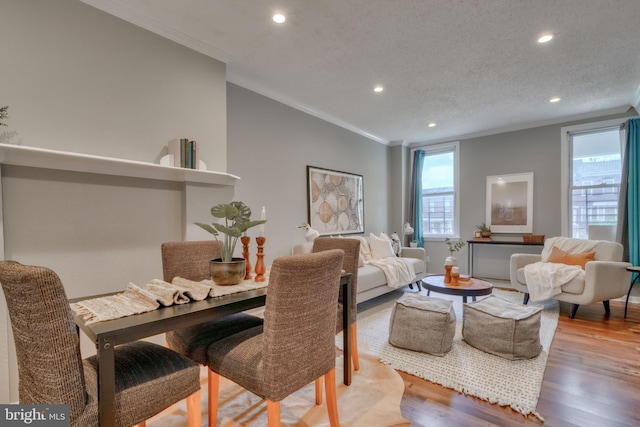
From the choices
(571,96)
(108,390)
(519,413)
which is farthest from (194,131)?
(571,96)

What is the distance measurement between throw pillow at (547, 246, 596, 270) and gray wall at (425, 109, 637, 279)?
3.31 feet

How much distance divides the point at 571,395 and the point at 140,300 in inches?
101

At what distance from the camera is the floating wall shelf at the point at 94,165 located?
64.5 inches

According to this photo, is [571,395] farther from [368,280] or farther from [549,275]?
[368,280]

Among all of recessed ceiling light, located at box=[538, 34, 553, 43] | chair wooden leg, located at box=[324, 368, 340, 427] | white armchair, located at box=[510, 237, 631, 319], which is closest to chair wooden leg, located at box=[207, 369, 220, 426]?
chair wooden leg, located at box=[324, 368, 340, 427]

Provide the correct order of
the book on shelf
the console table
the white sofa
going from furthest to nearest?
the console table
the white sofa
the book on shelf

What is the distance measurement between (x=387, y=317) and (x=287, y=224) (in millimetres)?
1616

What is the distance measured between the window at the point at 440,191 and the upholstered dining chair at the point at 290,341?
4.97m

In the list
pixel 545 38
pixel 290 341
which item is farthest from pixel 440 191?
pixel 290 341

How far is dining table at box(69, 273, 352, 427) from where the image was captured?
1.00m

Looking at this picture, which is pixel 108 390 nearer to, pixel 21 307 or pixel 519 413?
pixel 21 307

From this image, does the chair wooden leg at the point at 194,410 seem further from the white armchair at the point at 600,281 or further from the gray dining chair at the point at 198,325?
the white armchair at the point at 600,281

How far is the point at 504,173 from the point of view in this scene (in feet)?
17.3

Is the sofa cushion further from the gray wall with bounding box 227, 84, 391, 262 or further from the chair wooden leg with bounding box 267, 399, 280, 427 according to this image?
the chair wooden leg with bounding box 267, 399, 280, 427
